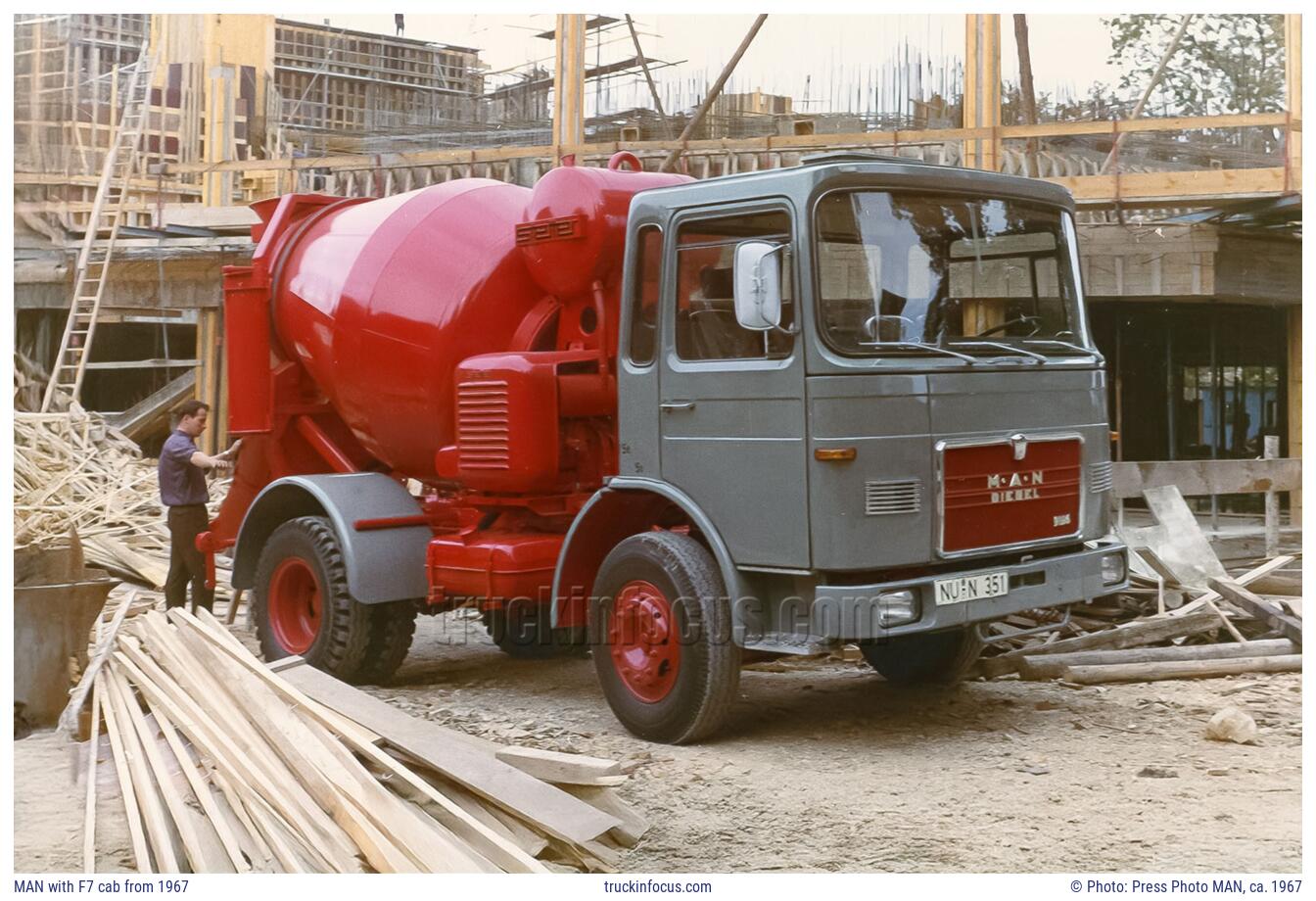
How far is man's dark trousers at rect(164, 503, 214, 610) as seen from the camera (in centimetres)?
1016

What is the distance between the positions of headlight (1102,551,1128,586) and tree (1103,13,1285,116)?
3.06 m

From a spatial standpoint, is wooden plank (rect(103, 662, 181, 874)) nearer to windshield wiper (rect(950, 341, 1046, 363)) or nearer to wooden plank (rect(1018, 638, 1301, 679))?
windshield wiper (rect(950, 341, 1046, 363))

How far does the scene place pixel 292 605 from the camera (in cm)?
879

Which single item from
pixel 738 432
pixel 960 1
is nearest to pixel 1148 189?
pixel 960 1

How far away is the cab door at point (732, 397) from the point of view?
20.5 ft

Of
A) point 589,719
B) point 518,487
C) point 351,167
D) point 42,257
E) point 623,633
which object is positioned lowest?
point 589,719

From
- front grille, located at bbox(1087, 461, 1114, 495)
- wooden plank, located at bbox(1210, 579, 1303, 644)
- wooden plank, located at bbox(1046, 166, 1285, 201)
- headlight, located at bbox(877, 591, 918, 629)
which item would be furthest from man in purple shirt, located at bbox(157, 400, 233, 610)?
wooden plank, located at bbox(1046, 166, 1285, 201)

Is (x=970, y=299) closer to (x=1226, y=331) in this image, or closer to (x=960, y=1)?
(x=960, y=1)

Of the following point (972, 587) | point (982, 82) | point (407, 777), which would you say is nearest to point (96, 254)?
point (982, 82)

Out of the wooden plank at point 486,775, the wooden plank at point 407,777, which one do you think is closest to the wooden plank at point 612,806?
the wooden plank at point 486,775

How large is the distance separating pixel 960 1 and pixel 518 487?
335 centimetres

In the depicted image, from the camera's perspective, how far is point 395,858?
4.70 m

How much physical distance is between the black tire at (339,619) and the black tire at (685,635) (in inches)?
76.9

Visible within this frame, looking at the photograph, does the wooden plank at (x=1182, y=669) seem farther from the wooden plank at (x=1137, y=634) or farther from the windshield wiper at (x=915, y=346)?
the windshield wiper at (x=915, y=346)
